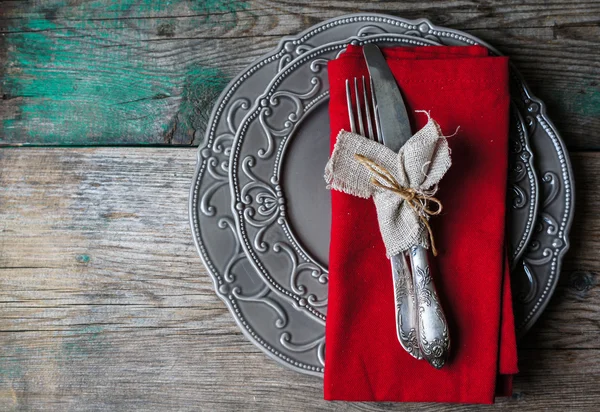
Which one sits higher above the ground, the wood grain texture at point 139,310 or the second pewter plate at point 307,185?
the second pewter plate at point 307,185

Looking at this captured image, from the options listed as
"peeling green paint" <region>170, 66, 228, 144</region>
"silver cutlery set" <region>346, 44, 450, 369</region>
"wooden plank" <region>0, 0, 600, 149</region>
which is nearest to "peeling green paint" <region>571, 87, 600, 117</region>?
"wooden plank" <region>0, 0, 600, 149</region>

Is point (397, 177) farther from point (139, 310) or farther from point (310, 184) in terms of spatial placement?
point (139, 310)

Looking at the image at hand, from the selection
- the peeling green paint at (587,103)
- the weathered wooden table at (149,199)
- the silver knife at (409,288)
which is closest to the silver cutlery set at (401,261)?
the silver knife at (409,288)

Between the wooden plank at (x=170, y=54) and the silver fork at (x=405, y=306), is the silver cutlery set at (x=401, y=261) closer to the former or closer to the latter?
the silver fork at (x=405, y=306)

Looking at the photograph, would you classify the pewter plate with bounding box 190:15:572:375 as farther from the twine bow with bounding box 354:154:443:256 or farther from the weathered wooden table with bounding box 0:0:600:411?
the twine bow with bounding box 354:154:443:256

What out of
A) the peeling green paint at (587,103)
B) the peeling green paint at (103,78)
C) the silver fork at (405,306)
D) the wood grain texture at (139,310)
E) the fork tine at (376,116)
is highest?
the peeling green paint at (587,103)

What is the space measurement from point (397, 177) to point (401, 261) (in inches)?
3.3

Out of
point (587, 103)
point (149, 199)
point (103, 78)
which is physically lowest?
point (149, 199)

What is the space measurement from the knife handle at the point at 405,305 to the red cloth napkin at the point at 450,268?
0.05ft

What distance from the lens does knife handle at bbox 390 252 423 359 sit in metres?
0.52

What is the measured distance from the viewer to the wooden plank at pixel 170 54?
627 millimetres

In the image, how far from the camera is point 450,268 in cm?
53

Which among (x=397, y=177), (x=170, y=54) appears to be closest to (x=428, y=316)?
(x=397, y=177)

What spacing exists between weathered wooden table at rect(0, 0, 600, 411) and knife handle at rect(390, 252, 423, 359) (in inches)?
5.1
